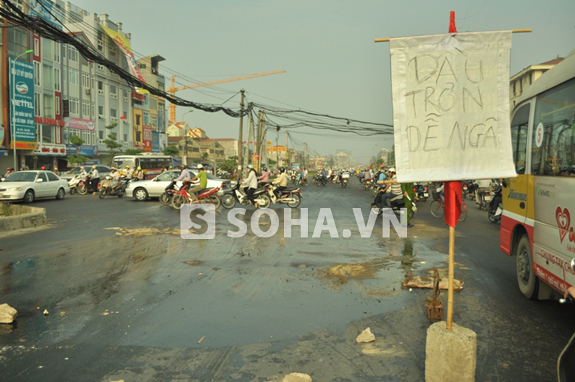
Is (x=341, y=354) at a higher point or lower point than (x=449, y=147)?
lower

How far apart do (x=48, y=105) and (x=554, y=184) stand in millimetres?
48656

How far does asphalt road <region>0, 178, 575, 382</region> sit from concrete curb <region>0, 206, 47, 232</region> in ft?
7.13

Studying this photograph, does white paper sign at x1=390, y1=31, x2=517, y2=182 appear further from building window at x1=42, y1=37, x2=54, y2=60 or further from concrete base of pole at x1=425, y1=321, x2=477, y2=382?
building window at x1=42, y1=37, x2=54, y2=60

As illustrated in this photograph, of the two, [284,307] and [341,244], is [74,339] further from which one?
[341,244]

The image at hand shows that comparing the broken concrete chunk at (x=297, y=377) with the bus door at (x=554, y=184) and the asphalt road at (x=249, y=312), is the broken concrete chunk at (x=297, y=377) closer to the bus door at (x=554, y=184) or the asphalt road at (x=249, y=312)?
the asphalt road at (x=249, y=312)

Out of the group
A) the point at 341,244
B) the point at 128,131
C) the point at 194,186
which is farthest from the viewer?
the point at 128,131

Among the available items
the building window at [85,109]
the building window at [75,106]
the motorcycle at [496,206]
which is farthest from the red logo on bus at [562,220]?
the building window at [85,109]

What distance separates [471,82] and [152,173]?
36.0 m

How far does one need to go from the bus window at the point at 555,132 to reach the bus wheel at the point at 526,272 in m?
0.99

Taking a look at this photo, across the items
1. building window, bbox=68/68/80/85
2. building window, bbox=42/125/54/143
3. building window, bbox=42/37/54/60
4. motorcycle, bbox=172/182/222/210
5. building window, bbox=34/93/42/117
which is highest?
building window, bbox=42/37/54/60

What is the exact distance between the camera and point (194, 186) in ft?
57.4

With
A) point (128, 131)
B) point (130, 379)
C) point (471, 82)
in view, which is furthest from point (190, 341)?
point (128, 131)

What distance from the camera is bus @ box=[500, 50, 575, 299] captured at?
462 cm

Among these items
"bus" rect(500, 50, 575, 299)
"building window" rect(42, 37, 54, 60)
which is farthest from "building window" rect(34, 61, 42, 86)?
"bus" rect(500, 50, 575, 299)
